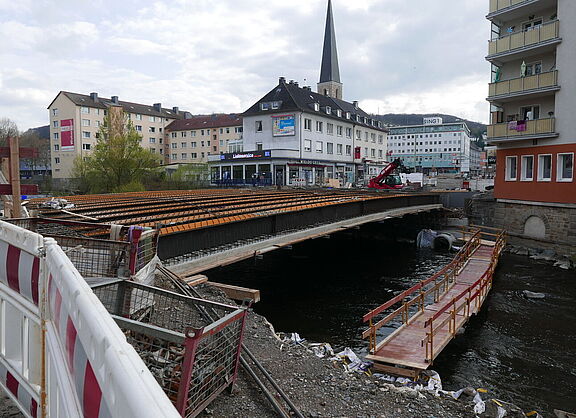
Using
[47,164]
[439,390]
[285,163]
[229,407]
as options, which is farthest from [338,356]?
[47,164]

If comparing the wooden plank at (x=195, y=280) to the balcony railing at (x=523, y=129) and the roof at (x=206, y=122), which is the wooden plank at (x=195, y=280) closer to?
the balcony railing at (x=523, y=129)

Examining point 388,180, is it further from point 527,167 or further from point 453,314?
point 453,314

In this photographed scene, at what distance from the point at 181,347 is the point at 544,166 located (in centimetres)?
2622

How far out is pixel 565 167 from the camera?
24.0 metres

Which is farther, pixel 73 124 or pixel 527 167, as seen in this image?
pixel 73 124

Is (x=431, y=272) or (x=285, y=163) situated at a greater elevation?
(x=285, y=163)

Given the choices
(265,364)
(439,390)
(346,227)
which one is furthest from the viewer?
(346,227)

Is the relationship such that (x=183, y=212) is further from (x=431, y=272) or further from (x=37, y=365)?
(x=431, y=272)

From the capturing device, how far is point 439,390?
25.8 feet

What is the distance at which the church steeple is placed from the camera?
279ft

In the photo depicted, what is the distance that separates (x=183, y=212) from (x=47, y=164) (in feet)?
315

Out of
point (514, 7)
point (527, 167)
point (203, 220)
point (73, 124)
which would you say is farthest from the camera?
A: point (73, 124)

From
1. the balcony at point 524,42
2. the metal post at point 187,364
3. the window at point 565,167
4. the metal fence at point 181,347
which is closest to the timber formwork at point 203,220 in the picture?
the metal fence at point 181,347

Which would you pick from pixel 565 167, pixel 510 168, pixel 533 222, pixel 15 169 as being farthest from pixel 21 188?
pixel 510 168
